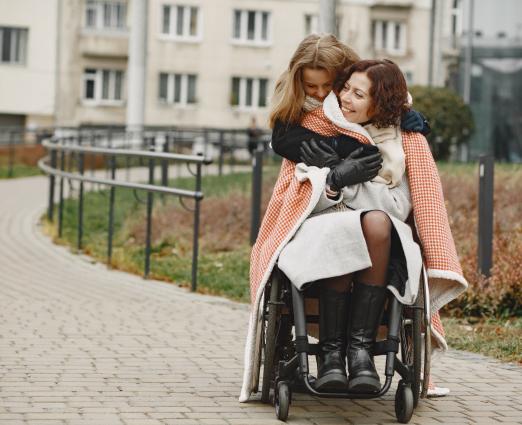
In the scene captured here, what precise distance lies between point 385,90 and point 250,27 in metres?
53.4

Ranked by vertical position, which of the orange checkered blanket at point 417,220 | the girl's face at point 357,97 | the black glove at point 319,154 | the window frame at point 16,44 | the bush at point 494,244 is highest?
the window frame at point 16,44

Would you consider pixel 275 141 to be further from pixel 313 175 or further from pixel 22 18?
pixel 22 18

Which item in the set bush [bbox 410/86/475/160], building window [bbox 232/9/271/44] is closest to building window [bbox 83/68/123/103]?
building window [bbox 232/9/271/44]

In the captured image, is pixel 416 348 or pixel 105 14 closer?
pixel 416 348

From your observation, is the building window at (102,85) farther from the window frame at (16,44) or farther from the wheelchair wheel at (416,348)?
the wheelchair wheel at (416,348)

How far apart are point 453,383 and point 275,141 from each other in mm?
1782

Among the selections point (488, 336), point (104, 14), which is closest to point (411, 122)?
point (488, 336)

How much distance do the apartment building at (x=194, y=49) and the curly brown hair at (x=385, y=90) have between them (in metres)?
50.7

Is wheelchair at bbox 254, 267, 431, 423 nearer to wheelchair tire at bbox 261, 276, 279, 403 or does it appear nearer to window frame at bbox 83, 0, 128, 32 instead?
wheelchair tire at bbox 261, 276, 279, 403

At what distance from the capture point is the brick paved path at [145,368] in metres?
6.44

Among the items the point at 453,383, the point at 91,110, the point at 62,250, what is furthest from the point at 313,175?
the point at 91,110

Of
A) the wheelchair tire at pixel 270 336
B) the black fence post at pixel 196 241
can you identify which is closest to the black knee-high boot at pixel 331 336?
the wheelchair tire at pixel 270 336

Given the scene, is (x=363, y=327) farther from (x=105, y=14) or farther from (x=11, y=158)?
(x=105, y=14)

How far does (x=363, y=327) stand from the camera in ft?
20.2
